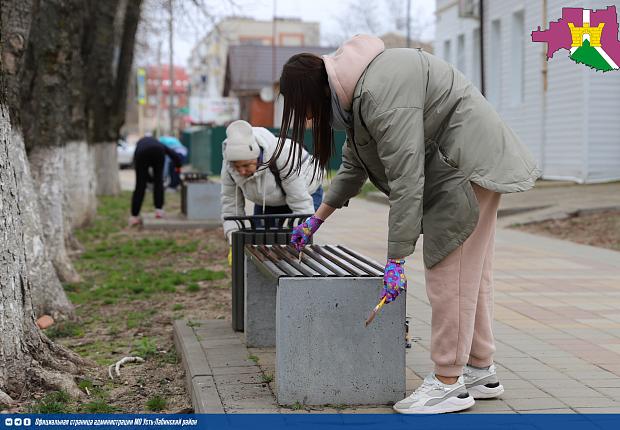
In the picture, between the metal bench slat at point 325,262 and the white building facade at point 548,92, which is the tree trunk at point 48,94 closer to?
the metal bench slat at point 325,262

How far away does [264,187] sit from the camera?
252 inches

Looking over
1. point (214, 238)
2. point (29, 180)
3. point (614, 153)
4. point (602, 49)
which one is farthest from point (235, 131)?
point (614, 153)

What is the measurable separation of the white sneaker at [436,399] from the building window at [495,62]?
71.9 feet

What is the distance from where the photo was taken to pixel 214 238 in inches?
533

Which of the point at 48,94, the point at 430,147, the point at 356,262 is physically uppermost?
the point at 48,94

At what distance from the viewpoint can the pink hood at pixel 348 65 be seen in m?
4.16

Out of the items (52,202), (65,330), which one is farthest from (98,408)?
(52,202)

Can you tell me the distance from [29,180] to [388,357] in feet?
12.7

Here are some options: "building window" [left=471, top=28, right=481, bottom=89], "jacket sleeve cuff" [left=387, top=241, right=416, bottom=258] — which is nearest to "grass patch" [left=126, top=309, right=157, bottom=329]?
"jacket sleeve cuff" [left=387, top=241, right=416, bottom=258]

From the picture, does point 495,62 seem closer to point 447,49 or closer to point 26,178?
point 447,49

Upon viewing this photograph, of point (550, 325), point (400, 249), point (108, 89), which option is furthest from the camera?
point (108, 89)

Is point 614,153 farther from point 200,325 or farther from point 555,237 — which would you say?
point 200,325

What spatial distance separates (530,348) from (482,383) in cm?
139

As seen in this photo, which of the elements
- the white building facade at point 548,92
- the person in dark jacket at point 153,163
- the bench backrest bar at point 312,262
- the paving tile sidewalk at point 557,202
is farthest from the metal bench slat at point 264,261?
the white building facade at point 548,92
